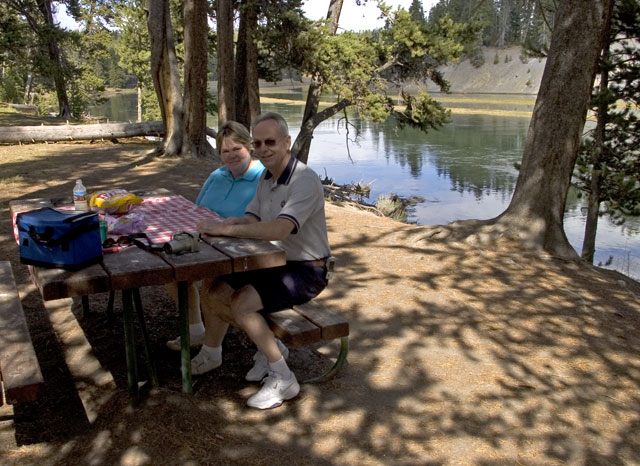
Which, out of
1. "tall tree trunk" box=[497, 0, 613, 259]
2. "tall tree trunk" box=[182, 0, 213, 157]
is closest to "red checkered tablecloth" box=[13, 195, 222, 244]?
"tall tree trunk" box=[497, 0, 613, 259]

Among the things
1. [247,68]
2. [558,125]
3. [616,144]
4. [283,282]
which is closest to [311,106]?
[247,68]

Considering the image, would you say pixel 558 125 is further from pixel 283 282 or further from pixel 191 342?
pixel 191 342

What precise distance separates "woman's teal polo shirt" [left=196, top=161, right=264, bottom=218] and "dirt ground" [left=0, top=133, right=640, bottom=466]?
81cm

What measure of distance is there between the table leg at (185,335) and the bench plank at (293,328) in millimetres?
403

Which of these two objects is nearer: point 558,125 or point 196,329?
point 196,329

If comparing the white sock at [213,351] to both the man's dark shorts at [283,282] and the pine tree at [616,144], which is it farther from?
the pine tree at [616,144]

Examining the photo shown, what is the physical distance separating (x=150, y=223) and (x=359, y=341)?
1.54 metres

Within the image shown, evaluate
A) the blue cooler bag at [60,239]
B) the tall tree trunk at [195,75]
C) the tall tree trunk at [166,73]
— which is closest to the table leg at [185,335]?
the blue cooler bag at [60,239]

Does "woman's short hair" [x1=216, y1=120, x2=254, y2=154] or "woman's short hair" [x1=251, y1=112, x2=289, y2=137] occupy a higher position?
"woman's short hair" [x1=251, y1=112, x2=289, y2=137]

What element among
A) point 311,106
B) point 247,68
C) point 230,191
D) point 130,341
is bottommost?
point 130,341

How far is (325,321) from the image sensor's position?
3008 mm

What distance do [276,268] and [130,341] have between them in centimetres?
77

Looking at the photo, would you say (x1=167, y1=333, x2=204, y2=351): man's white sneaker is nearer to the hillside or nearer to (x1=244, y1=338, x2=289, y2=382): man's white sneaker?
(x1=244, y1=338, x2=289, y2=382): man's white sneaker

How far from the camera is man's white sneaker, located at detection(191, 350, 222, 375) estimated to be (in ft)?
10.8
